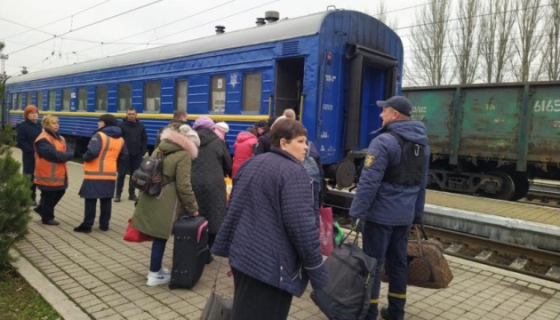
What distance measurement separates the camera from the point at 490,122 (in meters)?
11.0

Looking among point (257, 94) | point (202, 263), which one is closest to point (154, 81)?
point (257, 94)

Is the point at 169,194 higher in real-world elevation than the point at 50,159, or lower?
lower

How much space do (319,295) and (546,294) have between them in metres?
2.92

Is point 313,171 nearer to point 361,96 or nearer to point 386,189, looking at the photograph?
point 386,189

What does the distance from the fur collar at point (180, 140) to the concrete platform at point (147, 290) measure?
1334mm

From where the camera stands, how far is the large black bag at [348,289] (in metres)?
3.17

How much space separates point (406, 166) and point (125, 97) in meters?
10.5

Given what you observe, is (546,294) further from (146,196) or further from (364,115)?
(364,115)

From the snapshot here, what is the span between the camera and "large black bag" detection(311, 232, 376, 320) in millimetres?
3174

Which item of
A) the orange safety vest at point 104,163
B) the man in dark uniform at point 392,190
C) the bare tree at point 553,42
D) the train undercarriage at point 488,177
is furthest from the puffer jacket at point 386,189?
the bare tree at point 553,42

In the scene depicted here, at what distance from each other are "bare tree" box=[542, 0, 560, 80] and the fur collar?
23.2 meters

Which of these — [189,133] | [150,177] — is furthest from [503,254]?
[150,177]

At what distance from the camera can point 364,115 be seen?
29.5 feet

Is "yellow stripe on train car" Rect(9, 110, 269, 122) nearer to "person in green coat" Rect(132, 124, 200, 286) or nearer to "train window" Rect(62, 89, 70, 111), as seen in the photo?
"train window" Rect(62, 89, 70, 111)
